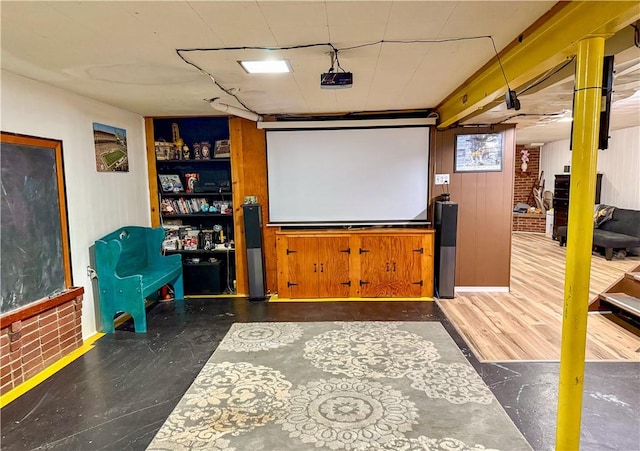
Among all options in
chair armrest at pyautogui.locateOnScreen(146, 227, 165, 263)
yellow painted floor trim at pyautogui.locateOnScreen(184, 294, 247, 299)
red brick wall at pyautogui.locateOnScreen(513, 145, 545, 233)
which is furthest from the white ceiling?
red brick wall at pyautogui.locateOnScreen(513, 145, 545, 233)

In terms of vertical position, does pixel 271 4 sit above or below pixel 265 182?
above

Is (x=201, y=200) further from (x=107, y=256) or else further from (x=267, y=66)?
(x=267, y=66)

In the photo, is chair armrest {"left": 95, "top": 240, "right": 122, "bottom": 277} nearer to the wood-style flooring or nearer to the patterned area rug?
the patterned area rug

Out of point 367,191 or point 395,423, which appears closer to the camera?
point 395,423

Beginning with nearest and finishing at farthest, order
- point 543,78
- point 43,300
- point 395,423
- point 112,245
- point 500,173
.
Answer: point 395,423
point 543,78
point 43,300
point 112,245
point 500,173

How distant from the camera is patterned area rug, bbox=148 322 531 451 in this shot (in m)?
2.16

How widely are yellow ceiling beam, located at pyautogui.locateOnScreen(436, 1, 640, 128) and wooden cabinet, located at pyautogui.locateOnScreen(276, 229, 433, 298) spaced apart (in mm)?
1974

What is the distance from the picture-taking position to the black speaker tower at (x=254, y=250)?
4.70 m

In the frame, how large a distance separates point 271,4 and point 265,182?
3275mm

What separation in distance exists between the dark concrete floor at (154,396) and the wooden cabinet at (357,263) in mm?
906

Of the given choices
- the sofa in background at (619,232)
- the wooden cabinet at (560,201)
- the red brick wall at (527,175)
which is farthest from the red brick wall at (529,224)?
the sofa in background at (619,232)

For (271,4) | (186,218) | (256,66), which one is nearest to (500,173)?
(256,66)

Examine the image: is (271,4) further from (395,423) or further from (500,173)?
(500,173)

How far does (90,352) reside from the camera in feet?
11.2
